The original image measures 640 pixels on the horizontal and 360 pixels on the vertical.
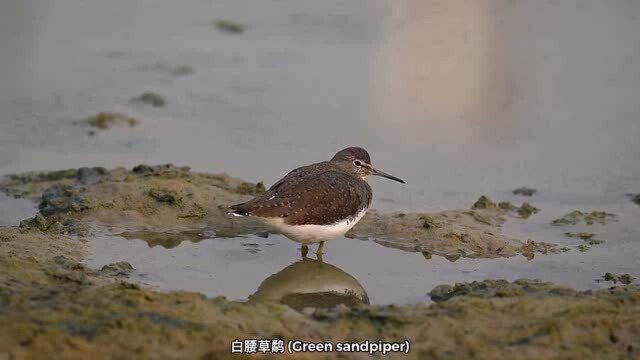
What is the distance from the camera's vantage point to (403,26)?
64.5ft

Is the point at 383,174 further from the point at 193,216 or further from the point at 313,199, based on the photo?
the point at 193,216

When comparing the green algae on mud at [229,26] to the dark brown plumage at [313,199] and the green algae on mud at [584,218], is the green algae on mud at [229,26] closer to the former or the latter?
the dark brown plumage at [313,199]

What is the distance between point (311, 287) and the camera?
10.1 m

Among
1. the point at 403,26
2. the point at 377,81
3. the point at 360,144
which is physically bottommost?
the point at 360,144

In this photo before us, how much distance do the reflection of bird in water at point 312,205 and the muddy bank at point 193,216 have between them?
0.72m

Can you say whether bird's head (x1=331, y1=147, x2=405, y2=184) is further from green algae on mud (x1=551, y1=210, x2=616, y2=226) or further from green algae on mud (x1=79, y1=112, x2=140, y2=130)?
green algae on mud (x1=79, y1=112, x2=140, y2=130)

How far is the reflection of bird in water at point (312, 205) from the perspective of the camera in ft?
33.8

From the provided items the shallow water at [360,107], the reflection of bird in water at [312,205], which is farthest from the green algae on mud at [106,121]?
the reflection of bird in water at [312,205]

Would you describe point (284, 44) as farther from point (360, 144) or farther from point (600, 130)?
point (600, 130)

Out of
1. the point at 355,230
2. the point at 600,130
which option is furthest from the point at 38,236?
the point at 600,130

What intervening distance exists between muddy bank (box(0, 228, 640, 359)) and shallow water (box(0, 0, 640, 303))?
1433 mm

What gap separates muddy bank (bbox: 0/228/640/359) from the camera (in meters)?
7.18

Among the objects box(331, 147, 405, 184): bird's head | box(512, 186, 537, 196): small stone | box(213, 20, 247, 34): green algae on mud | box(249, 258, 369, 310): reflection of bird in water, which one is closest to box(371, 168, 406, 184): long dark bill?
box(331, 147, 405, 184): bird's head

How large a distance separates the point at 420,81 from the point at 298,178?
21.4 ft
